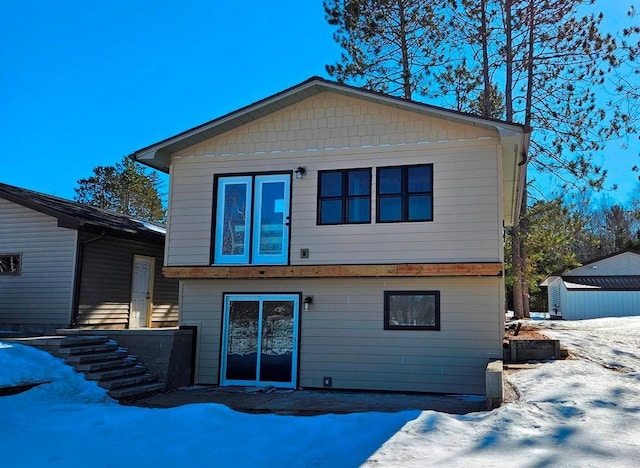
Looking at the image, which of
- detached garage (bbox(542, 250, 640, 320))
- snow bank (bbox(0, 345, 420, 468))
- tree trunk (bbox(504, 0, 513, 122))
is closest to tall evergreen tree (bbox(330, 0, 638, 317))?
tree trunk (bbox(504, 0, 513, 122))

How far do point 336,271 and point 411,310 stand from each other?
4.93 feet

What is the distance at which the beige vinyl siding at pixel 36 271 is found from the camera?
40.5ft

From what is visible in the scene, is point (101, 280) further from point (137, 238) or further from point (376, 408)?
point (376, 408)

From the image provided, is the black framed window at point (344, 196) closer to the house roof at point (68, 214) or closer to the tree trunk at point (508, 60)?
the house roof at point (68, 214)

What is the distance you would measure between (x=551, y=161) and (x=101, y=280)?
16695 mm

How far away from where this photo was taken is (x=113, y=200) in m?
36.2

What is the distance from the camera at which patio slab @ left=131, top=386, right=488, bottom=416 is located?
806cm

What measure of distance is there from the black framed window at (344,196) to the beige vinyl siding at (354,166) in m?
0.13

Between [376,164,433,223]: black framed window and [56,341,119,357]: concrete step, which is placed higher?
[376,164,433,223]: black framed window

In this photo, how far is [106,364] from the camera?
31.5 ft

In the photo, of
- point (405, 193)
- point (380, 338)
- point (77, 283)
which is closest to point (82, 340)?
point (77, 283)

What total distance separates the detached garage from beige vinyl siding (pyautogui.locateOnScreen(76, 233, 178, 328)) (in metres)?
22.1

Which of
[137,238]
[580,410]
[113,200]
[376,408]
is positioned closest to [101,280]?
[137,238]

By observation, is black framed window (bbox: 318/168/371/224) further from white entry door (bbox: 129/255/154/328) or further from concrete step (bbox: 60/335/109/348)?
white entry door (bbox: 129/255/154/328)
